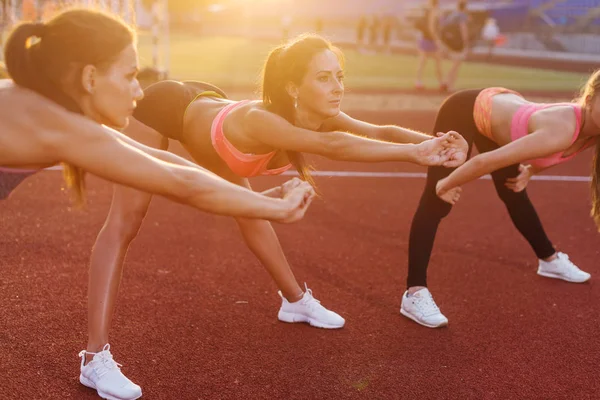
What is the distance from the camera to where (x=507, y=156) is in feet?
11.7

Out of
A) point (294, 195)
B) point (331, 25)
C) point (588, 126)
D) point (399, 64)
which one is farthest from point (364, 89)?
point (331, 25)

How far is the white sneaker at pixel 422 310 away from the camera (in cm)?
414

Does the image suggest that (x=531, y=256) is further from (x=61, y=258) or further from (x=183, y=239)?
(x=61, y=258)

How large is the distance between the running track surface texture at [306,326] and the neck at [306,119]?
1169 mm

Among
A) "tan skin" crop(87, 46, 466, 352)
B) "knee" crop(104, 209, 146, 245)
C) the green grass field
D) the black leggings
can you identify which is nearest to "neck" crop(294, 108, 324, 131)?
"tan skin" crop(87, 46, 466, 352)

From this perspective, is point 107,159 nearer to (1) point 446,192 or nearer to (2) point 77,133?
(2) point 77,133

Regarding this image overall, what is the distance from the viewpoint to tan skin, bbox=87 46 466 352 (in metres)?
3.14

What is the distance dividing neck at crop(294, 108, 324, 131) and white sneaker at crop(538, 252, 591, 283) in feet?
7.47

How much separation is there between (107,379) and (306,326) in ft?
4.14

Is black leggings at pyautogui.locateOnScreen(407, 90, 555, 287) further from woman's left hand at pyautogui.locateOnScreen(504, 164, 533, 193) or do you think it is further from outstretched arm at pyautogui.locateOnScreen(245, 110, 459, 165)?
outstretched arm at pyautogui.locateOnScreen(245, 110, 459, 165)

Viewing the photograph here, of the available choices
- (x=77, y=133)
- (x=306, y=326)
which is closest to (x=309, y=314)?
(x=306, y=326)

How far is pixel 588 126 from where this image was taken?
376 centimetres

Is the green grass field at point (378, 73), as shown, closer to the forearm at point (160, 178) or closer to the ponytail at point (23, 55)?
the ponytail at point (23, 55)

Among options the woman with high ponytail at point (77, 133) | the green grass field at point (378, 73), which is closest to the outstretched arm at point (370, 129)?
the woman with high ponytail at point (77, 133)
